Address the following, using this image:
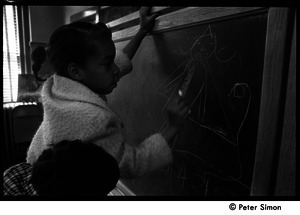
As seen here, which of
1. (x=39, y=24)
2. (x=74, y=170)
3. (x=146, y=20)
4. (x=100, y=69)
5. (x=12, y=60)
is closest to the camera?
(x=74, y=170)

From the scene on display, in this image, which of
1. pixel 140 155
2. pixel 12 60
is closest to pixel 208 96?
pixel 140 155

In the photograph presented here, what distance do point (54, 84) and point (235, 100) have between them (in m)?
0.46

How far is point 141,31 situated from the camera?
0.95m

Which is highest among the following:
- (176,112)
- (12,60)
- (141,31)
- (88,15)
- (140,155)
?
(88,15)

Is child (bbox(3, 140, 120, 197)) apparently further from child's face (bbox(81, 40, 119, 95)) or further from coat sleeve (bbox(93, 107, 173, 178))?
child's face (bbox(81, 40, 119, 95))

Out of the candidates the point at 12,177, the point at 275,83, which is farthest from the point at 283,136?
the point at 12,177

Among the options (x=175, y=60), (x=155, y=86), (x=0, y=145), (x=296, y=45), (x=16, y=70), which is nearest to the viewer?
(x=296, y=45)

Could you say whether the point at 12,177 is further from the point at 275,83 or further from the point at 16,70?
the point at 16,70

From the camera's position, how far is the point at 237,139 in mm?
663

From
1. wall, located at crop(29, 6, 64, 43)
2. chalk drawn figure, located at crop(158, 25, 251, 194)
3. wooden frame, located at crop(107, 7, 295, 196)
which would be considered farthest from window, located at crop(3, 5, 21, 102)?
wooden frame, located at crop(107, 7, 295, 196)

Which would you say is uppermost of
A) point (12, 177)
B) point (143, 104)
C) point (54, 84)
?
point (54, 84)

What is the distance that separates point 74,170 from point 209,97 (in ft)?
1.32

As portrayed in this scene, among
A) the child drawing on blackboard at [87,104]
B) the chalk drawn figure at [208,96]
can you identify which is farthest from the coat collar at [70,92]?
the chalk drawn figure at [208,96]

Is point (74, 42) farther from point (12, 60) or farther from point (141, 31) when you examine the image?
point (12, 60)
